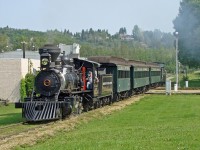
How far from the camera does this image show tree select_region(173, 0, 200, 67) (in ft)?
221

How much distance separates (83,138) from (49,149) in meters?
2.32

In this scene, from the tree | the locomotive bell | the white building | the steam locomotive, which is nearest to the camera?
the steam locomotive

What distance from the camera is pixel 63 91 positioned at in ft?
76.0

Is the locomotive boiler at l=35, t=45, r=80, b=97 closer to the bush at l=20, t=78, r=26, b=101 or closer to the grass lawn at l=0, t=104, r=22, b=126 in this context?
the grass lawn at l=0, t=104, r=22, b=126

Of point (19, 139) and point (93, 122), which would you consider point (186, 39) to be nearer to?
point (93, 122)

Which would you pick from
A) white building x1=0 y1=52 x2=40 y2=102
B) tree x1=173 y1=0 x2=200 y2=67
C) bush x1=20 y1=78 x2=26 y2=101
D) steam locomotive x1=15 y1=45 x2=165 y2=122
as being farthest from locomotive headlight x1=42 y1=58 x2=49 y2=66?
tree x1=173 y1=0 x2=200 y2=67

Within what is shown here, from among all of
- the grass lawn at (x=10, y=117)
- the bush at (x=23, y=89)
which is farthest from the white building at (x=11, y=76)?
the grass lawn at (x=10, y=117)

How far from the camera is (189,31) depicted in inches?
2645

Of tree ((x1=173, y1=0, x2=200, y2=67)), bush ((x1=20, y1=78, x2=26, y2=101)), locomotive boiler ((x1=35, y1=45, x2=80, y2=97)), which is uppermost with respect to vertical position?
tree ((x1=173, y1=0, x2=200, y2=67))

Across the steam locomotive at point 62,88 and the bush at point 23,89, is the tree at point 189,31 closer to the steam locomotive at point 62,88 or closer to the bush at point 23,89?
the bush at point 23,89

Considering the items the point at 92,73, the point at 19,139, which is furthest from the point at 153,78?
the point at 19,139

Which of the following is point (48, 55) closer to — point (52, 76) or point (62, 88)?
point (52, 76)

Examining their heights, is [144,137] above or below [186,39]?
below

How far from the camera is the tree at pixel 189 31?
67.5 metres
